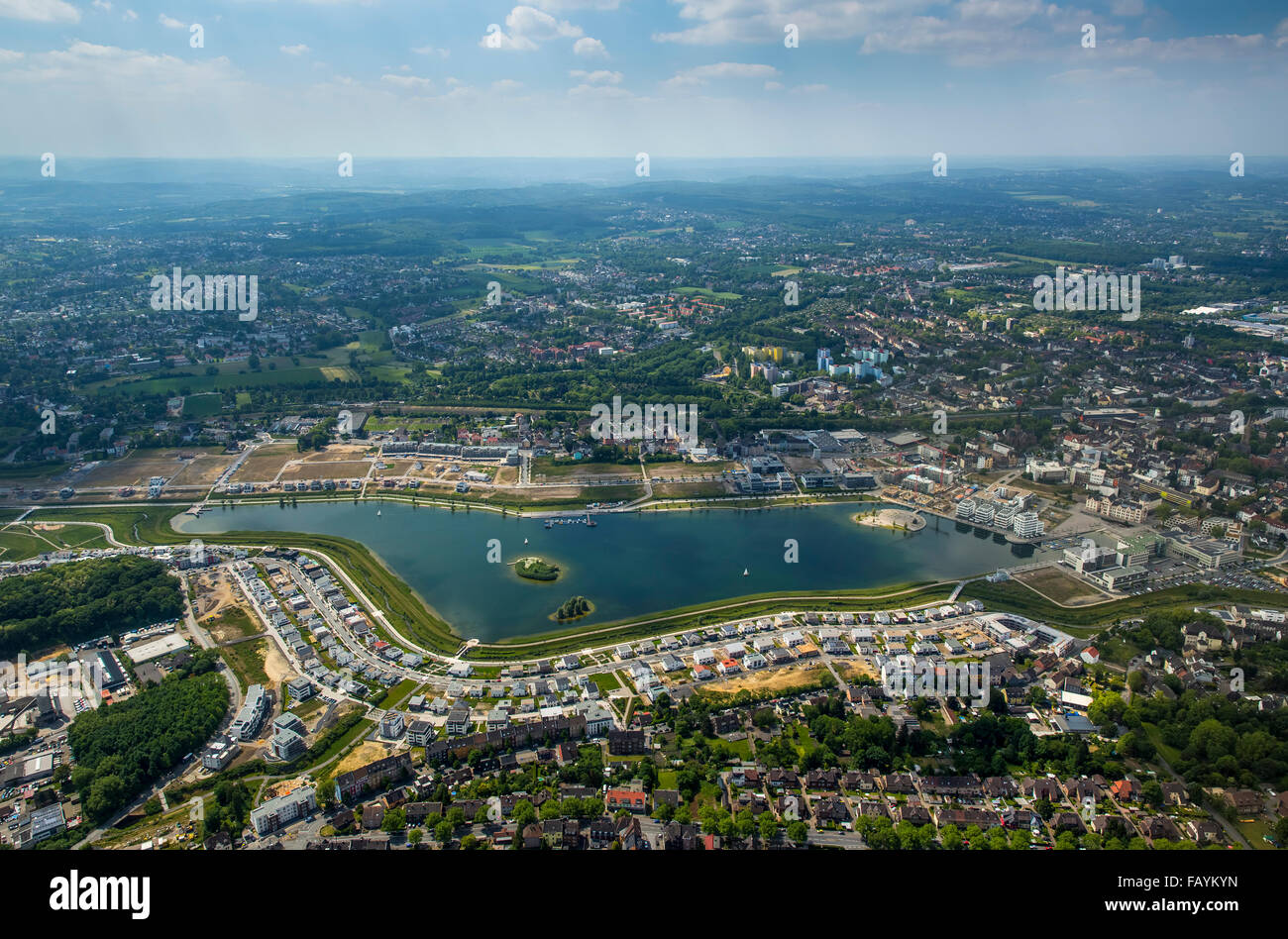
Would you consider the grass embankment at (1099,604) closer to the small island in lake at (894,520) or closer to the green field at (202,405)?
the small island in lake at (894,520)

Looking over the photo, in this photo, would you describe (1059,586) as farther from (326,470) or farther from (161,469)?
(161,469)

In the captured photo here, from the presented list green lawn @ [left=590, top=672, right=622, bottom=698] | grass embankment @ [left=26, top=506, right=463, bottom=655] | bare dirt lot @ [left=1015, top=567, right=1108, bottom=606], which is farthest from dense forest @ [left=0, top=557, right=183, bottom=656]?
bare dirt lot @ [left=1015, top=567, right=1108, bottom=606]

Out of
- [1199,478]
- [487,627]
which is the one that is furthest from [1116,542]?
[487,627]

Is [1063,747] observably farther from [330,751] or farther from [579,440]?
[579,440]

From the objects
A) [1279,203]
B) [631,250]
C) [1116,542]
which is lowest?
[1116,542]

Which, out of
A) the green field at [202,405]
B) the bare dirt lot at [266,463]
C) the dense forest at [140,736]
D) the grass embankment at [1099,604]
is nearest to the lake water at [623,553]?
the grass embankment at [1099,604]

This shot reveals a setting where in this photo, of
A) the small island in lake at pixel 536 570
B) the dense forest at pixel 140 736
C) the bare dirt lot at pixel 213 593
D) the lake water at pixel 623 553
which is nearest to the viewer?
the dense forest at pixel 140 736
